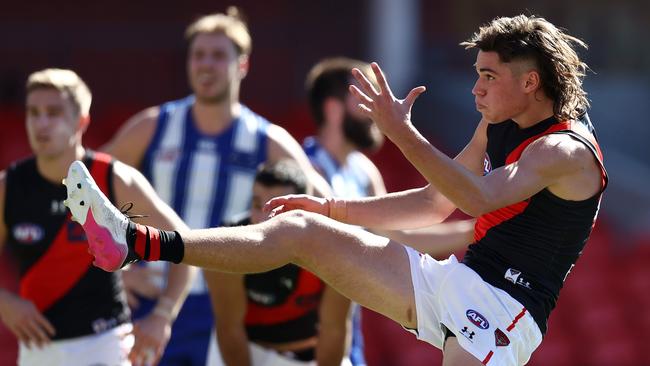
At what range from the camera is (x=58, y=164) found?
5637 mm

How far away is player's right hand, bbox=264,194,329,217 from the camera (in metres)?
4.79

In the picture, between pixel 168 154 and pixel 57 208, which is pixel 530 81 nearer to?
pixel 57 208

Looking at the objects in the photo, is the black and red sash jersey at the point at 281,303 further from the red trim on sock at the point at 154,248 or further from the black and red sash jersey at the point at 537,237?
the red trim on sock at the point at 154,248

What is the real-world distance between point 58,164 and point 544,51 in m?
2.39

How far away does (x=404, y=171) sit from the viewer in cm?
1226

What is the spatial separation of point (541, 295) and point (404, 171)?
7584 millimetres

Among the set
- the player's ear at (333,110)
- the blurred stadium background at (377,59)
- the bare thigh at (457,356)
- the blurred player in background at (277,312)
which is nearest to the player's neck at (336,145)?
the player's ear at (333,110)

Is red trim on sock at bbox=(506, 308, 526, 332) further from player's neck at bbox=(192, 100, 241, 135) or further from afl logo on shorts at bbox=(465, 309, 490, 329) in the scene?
player's neck at bbox=(192, 100, 241, 135)

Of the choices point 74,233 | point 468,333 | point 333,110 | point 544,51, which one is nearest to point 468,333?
point 468,333

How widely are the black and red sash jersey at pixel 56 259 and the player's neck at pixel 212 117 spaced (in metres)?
1.42

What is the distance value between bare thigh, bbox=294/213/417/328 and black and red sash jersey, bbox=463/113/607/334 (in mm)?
324

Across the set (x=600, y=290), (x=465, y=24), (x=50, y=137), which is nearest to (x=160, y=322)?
(x=50, y=137)

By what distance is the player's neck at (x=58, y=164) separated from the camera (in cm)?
563

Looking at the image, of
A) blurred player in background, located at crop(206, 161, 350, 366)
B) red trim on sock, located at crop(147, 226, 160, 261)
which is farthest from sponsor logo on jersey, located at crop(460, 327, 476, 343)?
red trim on sock, located at crop(147, 226, 160, 261)
